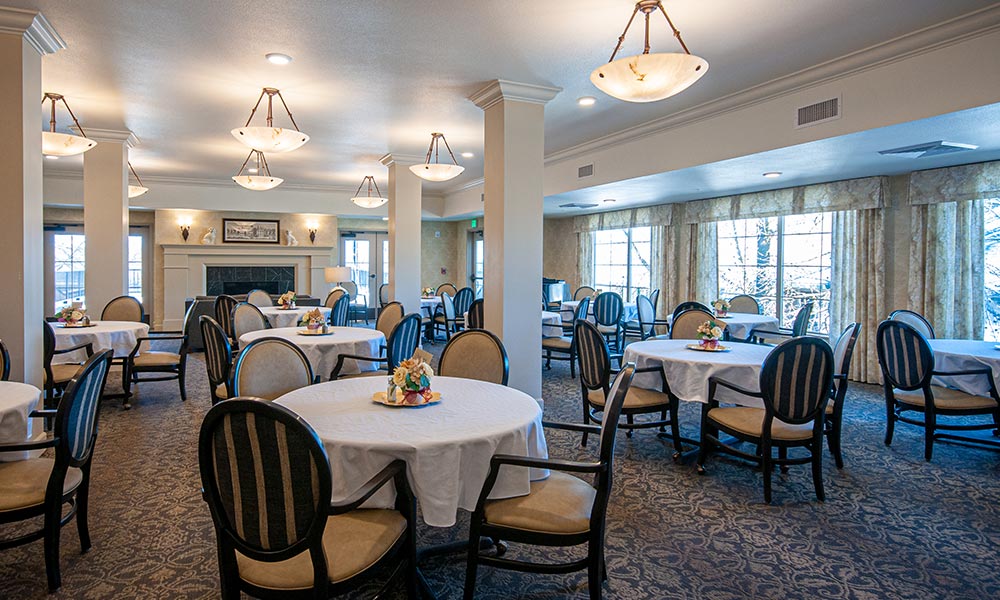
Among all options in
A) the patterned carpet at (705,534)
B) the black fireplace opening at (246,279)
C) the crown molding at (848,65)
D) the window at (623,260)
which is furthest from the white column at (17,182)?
the black fireplace opening at (246,279)

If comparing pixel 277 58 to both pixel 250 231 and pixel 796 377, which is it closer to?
pixel 796 377

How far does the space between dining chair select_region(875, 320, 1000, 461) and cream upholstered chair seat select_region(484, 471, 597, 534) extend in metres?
3.26

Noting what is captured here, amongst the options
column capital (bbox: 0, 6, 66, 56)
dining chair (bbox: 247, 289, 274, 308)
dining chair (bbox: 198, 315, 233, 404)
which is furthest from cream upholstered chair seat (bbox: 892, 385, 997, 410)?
dining chair (bbox: 247, 289, 274, 308)

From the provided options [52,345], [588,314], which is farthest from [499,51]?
[588,314]

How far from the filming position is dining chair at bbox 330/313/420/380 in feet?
15.5

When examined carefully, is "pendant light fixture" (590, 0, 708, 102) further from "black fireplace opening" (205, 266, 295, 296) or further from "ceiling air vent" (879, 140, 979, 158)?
"black fireplace opening" (205, 266, 295, 296)

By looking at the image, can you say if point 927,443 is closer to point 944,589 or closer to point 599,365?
point 944,589

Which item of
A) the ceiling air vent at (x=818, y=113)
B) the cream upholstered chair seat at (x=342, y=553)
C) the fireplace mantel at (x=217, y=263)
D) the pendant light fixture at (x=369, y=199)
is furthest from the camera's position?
the fireplace mantel at (x=217, y=263)

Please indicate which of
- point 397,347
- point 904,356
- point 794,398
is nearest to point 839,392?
point 794,398

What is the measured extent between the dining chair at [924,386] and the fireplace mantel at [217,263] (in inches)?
456

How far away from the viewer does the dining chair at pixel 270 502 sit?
1654 mm

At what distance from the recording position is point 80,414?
101 inches

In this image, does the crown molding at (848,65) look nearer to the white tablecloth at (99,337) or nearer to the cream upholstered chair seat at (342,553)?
the cream upholstered chair seat at (342,553)

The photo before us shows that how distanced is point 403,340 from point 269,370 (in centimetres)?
176
